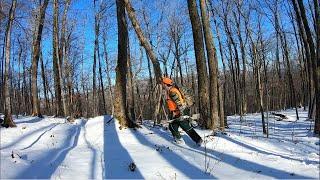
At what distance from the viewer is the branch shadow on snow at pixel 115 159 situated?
6.51m

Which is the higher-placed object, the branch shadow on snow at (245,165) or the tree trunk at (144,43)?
the tree trunk at (144,43)

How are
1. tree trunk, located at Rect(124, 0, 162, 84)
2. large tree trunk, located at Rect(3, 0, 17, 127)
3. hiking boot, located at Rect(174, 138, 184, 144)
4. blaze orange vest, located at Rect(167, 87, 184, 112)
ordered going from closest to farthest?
blaze orange vest, located at Rect(167, 87, 184, 112) → hiking boot, located at Rect(174, 138, 184, 144) → tree trunk, located at Rect(124, 0, 162, 84) → large tree trunk, located at Rect(3, 0, 17, 127)

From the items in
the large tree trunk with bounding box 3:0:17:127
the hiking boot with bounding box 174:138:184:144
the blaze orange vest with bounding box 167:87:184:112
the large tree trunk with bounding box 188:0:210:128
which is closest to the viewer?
the blaze orange vest with bounding box 167:87:184:112

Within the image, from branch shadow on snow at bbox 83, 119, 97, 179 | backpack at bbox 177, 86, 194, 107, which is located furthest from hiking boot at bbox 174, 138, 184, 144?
branch shadow on snow at bbox 83, 119, 97, 179

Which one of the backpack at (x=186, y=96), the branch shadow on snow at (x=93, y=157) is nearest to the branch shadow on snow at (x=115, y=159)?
the branch shadow on snow at (x=93, y=157)

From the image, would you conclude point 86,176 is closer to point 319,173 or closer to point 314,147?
point 319,173

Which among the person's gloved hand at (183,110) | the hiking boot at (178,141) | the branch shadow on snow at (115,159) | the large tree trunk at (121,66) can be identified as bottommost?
the branch shadow on snow at (115,159)

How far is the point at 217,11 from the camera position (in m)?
35.9

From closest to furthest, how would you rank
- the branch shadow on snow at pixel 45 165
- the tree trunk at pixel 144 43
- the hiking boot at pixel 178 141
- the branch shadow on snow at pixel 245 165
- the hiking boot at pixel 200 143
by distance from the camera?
the branch shadow on snow at pixel 45 165
the branch shadow on snow at pixel 245 165
the hiking boot at pixel 200 143
the hiking boot at pixel 178 141
the tree trunk at pixel 144 43

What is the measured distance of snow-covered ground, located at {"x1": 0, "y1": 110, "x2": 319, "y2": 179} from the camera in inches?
255

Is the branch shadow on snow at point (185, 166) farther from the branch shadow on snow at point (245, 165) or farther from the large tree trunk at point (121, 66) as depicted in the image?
the large tree trunk at point (121, 66)

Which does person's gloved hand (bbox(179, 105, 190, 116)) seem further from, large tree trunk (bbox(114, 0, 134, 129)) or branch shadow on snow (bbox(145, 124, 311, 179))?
large tree trunk (bbox(114, 0, 134, 129))

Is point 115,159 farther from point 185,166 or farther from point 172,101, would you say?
point 172,101

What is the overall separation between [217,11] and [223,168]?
99.5 feet
